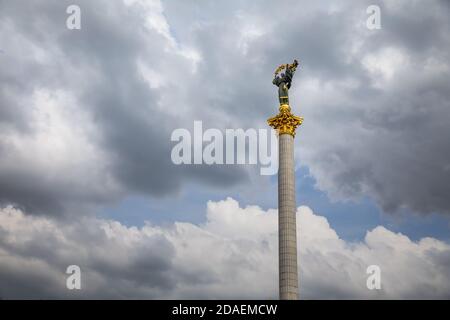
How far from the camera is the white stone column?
5719 centimetres

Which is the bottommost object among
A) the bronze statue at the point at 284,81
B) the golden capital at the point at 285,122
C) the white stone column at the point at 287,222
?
the white stone column at the point at 287,222

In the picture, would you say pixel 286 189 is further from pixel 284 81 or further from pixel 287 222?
pixel 284 81

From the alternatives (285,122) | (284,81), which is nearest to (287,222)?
(285,122)

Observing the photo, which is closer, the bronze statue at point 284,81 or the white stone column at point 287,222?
the white stone column at point 287,222

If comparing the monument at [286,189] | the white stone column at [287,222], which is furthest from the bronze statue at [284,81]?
the white stone column at [287,222]

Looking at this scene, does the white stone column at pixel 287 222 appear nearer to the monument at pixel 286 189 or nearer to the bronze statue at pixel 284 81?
the monument at pixel 286 189

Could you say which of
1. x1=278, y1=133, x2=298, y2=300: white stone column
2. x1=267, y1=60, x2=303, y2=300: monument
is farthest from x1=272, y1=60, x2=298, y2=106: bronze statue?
x1=278, y1=133, x2=298, y2=300: white stone column

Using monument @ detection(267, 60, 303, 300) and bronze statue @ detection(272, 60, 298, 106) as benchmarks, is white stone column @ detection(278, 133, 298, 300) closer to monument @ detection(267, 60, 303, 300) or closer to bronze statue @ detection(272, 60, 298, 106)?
monument @ detection(267, 60, 303, 300)

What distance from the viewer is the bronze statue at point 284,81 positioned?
223ft

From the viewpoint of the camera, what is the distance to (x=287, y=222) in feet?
196
